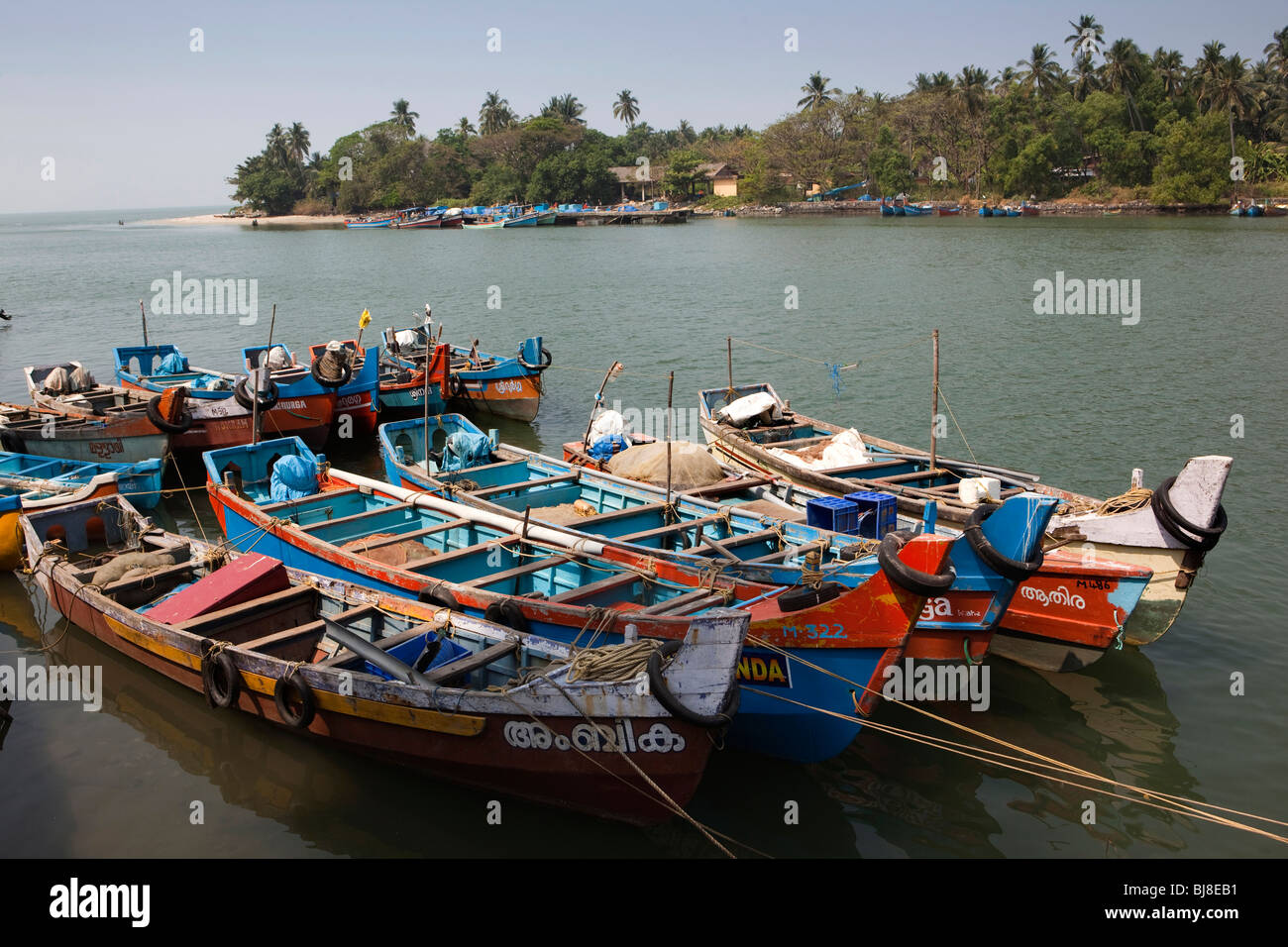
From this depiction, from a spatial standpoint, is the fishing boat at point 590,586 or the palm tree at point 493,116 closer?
the fishing boat at point 590,586

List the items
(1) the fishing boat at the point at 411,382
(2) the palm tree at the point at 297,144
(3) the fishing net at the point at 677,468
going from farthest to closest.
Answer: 1. (2) the palm tree at the point at 297,144
2. (1) the fishing boat at the point at 411,382
3. (3) the fishing net at the point at 677,468

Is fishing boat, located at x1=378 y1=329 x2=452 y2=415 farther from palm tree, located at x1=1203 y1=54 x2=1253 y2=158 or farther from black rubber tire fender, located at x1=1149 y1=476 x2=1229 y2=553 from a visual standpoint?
palm tree, located at x1=1203 y1=54 x2=1253 y2=158

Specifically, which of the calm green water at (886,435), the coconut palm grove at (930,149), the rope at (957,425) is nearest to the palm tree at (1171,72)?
the coconut palm grove at (930,149)

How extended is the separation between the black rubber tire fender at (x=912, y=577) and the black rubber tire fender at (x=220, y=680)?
6.28 metres

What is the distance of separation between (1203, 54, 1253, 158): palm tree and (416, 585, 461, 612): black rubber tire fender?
3680 inches

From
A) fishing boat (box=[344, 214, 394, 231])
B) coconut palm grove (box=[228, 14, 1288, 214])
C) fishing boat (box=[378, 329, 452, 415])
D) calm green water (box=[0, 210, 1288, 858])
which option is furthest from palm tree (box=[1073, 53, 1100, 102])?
fishing boat (box=[378, 329, 452, 415])

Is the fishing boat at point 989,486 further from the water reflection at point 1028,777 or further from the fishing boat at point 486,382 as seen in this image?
the fishing boat at point 486,382

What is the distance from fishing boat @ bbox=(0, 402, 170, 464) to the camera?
57.9ft

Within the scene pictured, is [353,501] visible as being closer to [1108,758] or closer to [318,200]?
[1108,758]

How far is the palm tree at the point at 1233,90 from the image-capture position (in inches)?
3268

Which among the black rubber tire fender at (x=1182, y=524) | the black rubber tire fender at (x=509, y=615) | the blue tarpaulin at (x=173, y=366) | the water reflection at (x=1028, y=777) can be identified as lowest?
the water reflection at (x=1028, y=777)

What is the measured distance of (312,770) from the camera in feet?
31.6

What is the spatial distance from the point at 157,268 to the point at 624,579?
78.4 m
